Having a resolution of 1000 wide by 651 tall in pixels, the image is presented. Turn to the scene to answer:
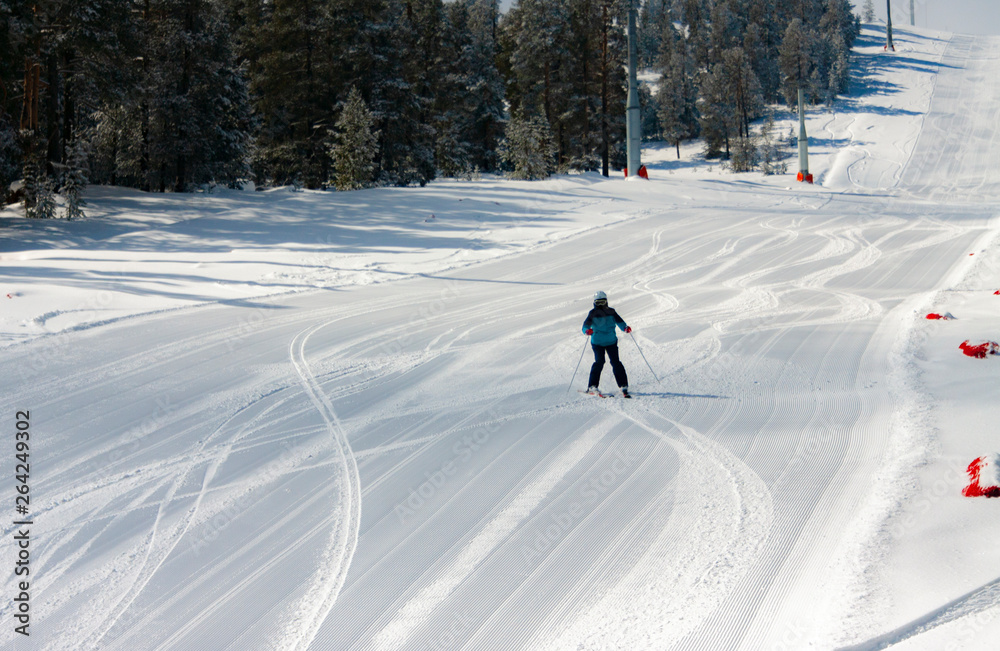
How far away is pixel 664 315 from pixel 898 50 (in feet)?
320

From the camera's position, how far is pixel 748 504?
6.18 m

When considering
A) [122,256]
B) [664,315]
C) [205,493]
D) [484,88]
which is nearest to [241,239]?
[122,256]

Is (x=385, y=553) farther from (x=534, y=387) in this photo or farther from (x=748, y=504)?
(x=534, y=387)

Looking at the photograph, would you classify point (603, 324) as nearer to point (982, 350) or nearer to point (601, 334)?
point (601, 334)

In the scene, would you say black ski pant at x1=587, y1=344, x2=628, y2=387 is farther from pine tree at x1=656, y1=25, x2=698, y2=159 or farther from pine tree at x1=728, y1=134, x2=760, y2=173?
pine tree at x1=656, y1=25, x2=698, y2=159

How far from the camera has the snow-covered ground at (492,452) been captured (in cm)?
485

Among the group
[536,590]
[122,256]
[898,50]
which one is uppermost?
[898,50]

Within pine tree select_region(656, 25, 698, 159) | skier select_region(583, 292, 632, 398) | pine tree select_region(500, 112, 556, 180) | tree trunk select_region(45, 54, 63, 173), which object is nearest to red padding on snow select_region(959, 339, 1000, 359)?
skier select_region(583, 292, 632, 398)

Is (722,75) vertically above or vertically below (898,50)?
below

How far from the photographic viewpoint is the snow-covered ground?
4852mm

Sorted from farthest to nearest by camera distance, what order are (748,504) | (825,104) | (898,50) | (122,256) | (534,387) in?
(898,50) < (825,104) < (122,256) < (534,387) < (748,504)

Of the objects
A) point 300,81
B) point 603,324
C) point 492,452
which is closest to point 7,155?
point 300,81

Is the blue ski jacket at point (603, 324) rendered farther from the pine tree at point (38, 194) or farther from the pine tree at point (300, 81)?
the pine tree at point (300, 81)

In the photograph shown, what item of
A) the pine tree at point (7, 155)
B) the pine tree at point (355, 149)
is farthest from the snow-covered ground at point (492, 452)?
the pine tree at point (355, 149)
